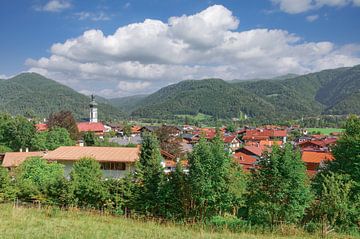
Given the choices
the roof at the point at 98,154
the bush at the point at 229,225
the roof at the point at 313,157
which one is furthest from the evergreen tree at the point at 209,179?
the roof at the point at 313,157

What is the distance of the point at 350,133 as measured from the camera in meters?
23.8

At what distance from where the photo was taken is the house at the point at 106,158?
32031 mm

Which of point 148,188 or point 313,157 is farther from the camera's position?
point 313,157

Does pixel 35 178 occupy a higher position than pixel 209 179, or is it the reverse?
pixel 209 179

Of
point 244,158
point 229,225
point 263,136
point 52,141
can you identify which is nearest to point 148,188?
point 229,225

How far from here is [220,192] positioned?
17969mm

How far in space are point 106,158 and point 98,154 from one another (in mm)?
1602

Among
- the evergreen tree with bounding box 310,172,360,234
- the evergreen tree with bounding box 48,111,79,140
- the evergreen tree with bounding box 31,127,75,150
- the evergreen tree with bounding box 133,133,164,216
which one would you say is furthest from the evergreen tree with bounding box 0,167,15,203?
the evergreen tree with bounding box 48,111,79,140

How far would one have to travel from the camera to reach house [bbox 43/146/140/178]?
32031mm

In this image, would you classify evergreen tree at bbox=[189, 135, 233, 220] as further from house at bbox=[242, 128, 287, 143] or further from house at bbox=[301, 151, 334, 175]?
house at bbox=[242, 128, 287, 143]

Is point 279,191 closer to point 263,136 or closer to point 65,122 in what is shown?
point 65,122

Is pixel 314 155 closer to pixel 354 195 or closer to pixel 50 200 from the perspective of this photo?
pixel 354 195

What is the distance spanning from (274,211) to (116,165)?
18980 mm

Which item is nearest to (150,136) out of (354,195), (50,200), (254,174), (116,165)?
(116,165)
